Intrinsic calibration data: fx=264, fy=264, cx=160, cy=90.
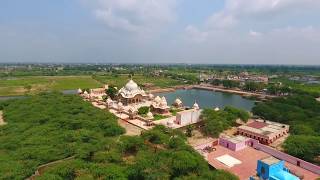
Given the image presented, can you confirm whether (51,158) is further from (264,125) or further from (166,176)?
(264,125)

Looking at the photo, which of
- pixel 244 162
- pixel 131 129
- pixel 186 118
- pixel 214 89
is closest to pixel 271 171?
pixel 244 162

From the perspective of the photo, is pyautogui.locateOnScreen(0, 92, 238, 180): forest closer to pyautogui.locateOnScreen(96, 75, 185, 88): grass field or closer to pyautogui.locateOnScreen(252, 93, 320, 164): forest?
pyautogui.locateOnScreen(252, 93, 320, 164): forest

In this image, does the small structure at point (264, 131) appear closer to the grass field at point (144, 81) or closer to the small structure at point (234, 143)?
the small structure at point (234, 143)

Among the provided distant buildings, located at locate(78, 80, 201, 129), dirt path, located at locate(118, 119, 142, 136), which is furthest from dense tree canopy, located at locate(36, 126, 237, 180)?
distant buildings, located at locate(78, 80, 201, 129)

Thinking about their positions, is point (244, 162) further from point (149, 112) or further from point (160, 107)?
point (160, 107)

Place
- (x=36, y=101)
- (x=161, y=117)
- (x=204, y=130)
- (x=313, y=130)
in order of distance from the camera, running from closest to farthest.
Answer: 1. (x=313, y=130)
2. (x=204, y=130)
3. (x=161, y=117)
4. (x=36, y=101)

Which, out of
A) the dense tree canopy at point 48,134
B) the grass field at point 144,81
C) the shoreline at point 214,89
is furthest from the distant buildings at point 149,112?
the grass field at point 144,81

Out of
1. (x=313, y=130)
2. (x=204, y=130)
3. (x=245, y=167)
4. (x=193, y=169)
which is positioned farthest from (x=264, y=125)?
(x=193, y=169)
